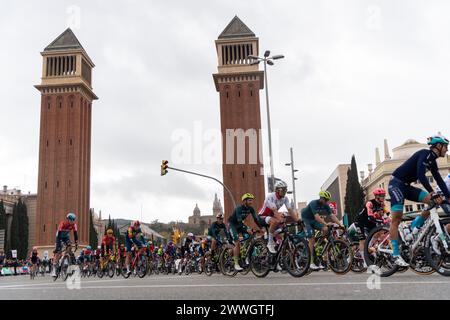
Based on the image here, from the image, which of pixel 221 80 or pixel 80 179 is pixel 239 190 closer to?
pixel 221 80

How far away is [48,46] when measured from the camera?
262ft

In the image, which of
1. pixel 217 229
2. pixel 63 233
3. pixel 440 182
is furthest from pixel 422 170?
pixel 63 233

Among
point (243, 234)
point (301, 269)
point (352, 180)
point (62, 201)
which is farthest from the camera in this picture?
point (62, 201)

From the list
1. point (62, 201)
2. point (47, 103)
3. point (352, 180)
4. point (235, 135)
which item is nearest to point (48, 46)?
point (47, 103)

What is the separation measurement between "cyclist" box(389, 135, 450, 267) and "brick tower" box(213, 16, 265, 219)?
186ft

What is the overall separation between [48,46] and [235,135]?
37449 millimetres

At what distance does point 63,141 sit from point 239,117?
90.8 feet

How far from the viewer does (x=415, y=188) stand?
6.42 metres

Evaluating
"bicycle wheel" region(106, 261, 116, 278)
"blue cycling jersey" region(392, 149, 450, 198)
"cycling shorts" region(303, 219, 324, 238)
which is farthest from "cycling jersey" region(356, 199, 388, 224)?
"bicycle wheel" region(106, 261, 116, 278)

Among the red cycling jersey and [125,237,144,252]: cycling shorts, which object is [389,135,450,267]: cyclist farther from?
the red cycling jersey

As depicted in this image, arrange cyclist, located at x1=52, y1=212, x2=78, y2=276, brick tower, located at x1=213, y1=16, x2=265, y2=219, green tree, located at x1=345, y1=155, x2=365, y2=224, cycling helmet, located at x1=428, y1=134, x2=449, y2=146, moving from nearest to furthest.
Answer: cycling helmet, located at x1=428, y1=134, x2=449, y2=146 < cyclist, located at x1=52, y1=212, x2=78, y2=276 < green tree, located at x1=345, y1=155, x2=365, y2=224 < brick tower, located at x1=213, y1=16, x2=265, y2=219

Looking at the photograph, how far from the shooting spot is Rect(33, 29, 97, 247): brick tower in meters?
69.8

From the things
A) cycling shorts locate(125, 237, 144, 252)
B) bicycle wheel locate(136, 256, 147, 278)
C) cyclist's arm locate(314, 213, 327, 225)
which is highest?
cyclist's arm locate(314, 213, 327, 225)

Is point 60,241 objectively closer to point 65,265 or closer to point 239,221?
point 65,265
